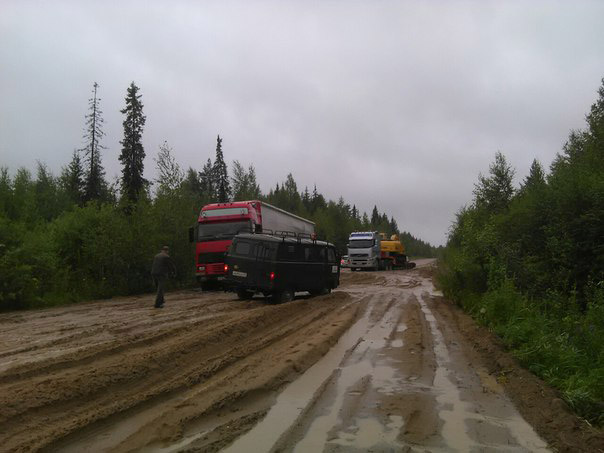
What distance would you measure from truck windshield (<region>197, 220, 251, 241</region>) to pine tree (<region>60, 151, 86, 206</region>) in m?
36.6

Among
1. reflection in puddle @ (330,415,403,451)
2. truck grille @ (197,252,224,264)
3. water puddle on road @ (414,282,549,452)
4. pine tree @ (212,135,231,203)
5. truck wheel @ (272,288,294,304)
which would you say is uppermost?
pine tree @ (212,135,231,203)

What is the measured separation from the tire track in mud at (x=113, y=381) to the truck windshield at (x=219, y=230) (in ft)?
35.1

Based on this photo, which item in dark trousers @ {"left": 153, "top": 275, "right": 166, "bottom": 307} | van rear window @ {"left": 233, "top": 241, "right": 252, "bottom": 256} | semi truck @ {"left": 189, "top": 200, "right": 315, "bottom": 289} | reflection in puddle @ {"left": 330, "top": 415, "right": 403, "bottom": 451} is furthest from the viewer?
semi truck @ {"left": 189, "top": 200, "right": 315, "bottom": 289}

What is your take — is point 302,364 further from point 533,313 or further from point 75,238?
point 75,238

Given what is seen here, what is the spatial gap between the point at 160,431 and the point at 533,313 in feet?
28.4

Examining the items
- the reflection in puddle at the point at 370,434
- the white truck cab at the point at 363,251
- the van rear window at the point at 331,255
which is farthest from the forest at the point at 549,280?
the white truck cab at the point at 363,251

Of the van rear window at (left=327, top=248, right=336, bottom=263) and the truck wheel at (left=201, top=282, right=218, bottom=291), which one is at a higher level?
the van rear window at (left=327, top=248, right=336, bottom=263)

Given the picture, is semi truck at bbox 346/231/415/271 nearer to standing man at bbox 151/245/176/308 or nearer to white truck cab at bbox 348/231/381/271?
white truck cab at bbox 348/231/381/271

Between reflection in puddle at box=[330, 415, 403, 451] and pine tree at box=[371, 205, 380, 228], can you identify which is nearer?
reflection in puddle at box=[330, 415, 403, 451]

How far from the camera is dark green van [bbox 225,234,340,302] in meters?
16.1

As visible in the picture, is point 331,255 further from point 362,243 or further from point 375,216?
point 375,216

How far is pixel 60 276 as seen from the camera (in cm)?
1830

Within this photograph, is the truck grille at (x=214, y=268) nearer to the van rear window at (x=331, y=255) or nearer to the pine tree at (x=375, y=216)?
the van rear window at (x=331, y=255)

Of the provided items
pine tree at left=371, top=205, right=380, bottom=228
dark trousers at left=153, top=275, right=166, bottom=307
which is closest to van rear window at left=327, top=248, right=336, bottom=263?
dark trousers at left=153, top=275, right=166, bottom=307
